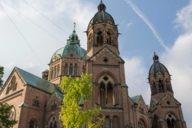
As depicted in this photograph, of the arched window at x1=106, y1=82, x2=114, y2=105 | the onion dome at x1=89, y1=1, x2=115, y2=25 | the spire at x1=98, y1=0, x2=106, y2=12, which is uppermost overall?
the spire at x1=98, y1=0, x2=106, y2=12

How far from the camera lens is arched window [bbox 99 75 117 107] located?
33509mm

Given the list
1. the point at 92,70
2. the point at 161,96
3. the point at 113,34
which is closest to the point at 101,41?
the point at 113,34

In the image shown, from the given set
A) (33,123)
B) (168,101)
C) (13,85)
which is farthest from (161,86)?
(13,85)

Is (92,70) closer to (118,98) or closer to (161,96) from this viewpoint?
(118,98)

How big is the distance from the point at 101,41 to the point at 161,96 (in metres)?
18.2

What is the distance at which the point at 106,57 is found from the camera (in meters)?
36.4

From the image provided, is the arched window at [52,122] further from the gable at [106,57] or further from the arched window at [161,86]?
the arched window at [161,86]

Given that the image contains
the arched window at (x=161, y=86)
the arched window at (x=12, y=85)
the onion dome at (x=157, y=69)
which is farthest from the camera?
the onion dome at (x=157, y=69)

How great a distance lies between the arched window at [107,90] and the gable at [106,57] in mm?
2469

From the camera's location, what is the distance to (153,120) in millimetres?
46375

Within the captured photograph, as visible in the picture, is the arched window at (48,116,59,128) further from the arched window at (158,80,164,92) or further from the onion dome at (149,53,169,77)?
the onion dome at (149,53,169,77)

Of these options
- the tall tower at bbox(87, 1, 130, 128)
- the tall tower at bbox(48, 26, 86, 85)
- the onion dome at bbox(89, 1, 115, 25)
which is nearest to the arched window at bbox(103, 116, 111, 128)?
the tall tower at bbox(87, 1, 130, 128)

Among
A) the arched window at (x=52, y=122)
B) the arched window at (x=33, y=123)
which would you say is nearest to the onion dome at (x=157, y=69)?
the arched window at (x=52, y=122)

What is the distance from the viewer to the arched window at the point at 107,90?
33.5m
